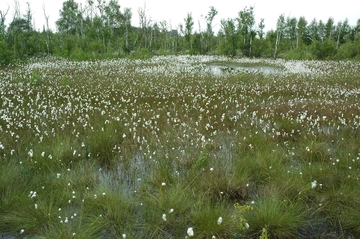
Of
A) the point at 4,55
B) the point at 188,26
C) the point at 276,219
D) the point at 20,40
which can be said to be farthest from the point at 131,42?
the point at 276,219

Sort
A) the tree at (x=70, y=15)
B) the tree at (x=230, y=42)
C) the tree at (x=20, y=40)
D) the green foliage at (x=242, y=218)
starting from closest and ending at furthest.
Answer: the green foliage at (x=242, y=218), the tree at (x=20, y=40), the tree at (x=230, y=42), the tree at (x=70, y=15)

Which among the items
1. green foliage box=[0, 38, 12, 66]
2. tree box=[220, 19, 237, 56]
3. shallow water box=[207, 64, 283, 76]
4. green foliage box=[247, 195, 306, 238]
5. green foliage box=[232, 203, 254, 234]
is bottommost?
green foliage box=[247, 195, 306, 238]

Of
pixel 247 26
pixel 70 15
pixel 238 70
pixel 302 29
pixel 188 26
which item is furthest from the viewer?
pixel 302 29

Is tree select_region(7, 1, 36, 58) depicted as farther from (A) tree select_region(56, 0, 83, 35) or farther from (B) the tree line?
(A) tree select_region(56, 0, 83, 35)

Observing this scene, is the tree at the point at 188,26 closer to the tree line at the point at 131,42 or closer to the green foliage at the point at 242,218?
the tree line at the point at 131,42

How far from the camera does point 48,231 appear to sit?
340 centimetres

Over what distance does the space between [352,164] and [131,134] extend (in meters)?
4.84

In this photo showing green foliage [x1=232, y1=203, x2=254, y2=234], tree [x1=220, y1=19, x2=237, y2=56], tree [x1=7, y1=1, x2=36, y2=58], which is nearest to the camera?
green foliage [x1=232, y1=203, x2=254, y2=234]

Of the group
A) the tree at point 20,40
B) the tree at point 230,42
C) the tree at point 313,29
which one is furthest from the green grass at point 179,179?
the tree at point 313,29

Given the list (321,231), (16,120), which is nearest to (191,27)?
(16,120)

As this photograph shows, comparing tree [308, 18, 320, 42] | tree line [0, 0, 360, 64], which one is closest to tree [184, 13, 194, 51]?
tree line [0, 0, 360, 64]

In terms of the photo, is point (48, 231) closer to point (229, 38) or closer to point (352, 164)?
point (352, 164)

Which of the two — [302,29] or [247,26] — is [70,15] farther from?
[302,29]

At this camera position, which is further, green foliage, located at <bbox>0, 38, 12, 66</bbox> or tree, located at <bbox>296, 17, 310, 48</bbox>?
tree, located at <bbox>296, 17, 310, 48</bbox>
